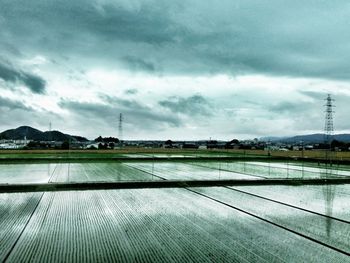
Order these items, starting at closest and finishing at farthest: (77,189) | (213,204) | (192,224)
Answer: (192,224) → (213,204) → (77,189)

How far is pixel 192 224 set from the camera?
7410 millimetres

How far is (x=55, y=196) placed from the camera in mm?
10859

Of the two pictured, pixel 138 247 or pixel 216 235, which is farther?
pixel 216 235

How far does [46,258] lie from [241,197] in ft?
23.1

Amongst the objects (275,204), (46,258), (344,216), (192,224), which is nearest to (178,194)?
(275,204)

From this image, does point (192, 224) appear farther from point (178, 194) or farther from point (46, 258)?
point (178, 194)

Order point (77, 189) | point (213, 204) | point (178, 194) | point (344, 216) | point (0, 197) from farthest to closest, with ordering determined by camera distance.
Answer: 1. point (77, 189)
2. point (178, 194)
3. point (0, 197)
4. point (213, 204)
5. point (344, 216)

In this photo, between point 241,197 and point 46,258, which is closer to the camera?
point 46,258

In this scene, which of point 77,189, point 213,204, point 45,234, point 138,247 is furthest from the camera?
point 77,189

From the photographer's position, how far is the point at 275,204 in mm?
9969

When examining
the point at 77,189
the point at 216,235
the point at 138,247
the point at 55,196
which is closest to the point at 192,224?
the point at 216,235

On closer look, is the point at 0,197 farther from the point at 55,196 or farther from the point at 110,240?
the point at 110,240

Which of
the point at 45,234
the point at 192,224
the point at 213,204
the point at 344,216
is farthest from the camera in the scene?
the point at 213,204

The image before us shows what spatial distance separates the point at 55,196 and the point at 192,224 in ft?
17.0
